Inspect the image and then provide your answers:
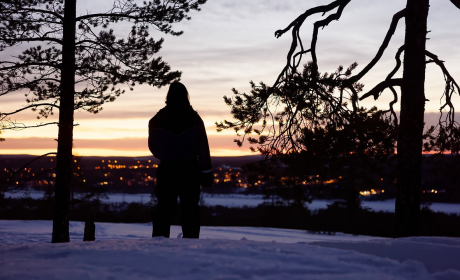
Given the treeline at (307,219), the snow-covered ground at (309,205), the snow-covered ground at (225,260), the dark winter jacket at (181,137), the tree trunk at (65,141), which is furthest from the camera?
the snow-covered ground at (309,205)

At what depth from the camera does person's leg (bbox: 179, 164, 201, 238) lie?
17.1ft

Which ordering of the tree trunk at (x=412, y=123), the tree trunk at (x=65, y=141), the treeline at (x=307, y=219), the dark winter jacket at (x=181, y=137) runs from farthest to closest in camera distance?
1. the treeline at (x=307, y=219)
2. the tree trunk at (x=65, y=141)
3. the tree trunk at (x=412, y=123)
4. the dark winter jacket at (x=181, y=137)

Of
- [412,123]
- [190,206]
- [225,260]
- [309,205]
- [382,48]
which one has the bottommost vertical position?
[309,205]

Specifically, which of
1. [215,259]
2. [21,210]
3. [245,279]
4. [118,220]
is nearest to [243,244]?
[215,259]

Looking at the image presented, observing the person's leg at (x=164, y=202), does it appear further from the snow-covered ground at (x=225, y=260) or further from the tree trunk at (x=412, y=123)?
the tree trunk at (x=412, y=123)

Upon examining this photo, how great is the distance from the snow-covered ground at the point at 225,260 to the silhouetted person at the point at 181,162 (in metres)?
1.26

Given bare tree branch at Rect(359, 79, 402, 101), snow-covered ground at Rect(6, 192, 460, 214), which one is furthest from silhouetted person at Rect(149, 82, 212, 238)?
snow-covered ground at Rect(6, 192, 460, 214)

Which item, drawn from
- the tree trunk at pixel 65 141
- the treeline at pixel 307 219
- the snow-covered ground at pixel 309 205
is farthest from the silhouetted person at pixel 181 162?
the snow-covered ground at pixel 309 205

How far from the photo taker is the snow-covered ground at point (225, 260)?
2992mm

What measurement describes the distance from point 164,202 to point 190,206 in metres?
0.33

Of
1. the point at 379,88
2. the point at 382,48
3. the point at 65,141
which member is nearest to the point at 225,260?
the point at 379,88

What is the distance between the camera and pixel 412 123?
295 inches

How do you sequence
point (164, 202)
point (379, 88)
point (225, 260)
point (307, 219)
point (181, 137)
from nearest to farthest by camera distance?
point (225, 260), point (181, 137), point (164, 202), point (379, 88), point (307, 219)

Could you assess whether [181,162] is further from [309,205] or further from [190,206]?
[309,205]
